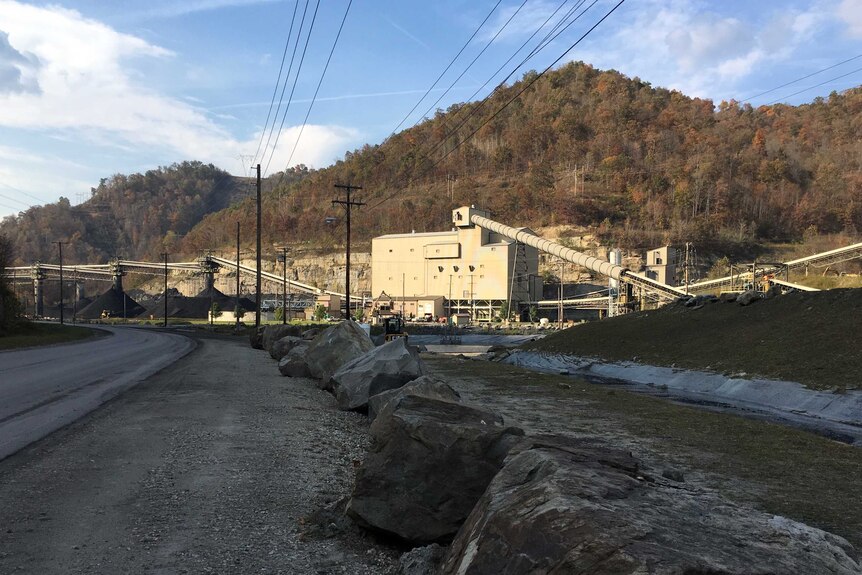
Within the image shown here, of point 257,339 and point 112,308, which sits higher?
point 257,339

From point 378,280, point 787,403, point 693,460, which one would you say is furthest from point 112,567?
point 378,280

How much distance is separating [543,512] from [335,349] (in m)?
16.7

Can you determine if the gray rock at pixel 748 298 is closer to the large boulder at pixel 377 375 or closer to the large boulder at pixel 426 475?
the large boulder at pixel 377 375

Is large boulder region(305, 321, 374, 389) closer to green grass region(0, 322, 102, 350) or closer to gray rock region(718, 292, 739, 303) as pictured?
gray rock region(718, 292, 739, 303)

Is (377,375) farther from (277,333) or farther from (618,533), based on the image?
(277,333)

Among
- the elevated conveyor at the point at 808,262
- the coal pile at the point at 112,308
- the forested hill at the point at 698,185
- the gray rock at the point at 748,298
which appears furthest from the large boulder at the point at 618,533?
the coal pile at the point at 112,308

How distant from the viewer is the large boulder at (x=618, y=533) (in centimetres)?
276

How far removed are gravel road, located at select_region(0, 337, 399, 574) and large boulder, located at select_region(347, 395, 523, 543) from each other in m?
0.33

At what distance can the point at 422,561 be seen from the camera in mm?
4457

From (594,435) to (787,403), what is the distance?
1013cm

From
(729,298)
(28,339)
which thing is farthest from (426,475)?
(28,339)

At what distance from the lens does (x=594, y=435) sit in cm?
1181

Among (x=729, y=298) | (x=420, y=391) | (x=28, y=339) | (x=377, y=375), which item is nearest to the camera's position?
(x=420, y=391)

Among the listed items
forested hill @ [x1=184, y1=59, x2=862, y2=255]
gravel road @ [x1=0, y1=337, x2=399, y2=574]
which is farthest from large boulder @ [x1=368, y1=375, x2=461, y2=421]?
forested hill @ [x1=184, y1=59, x2=862, y2=255]
